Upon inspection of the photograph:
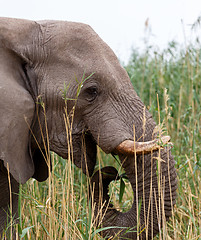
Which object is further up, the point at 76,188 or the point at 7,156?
the point at 7,156

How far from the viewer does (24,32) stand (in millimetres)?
3203

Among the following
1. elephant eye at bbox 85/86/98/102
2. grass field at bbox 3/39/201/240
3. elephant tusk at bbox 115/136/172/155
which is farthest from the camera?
grass field at bbox 3/39/201/240

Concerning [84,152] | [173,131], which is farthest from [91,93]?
[173,131]

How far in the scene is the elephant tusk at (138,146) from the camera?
2.89 meters

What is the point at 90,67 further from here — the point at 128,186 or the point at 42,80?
the point at 128,186

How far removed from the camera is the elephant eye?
3.18 meters

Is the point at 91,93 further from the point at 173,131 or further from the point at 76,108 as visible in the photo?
the point at 173,131

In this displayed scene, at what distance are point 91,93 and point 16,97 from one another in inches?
20.2

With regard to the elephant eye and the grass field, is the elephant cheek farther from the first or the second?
the grass field

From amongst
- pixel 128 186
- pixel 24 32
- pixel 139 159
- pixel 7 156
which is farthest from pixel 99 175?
pixel 128 186

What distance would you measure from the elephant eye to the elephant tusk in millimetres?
381

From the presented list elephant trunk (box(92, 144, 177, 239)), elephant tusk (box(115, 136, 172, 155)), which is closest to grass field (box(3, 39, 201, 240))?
elephant trunk (box(92, 144, 177, 239))

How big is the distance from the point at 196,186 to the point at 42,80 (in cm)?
170

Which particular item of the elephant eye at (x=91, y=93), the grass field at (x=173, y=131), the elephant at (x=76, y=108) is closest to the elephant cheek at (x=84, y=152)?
the elephant at (x=76, y=108)
